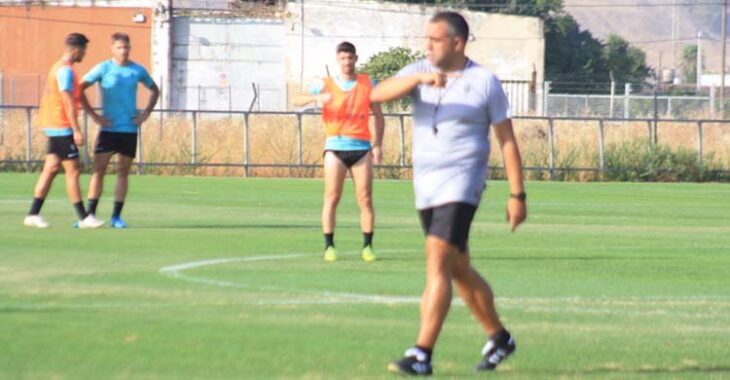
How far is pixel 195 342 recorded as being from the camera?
1024 cm

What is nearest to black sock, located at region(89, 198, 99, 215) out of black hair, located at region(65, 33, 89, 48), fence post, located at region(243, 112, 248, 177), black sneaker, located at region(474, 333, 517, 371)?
black hair, located at region(65, 33, 89, 48)

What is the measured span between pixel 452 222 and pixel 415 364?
80 cm

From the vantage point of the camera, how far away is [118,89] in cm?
1883

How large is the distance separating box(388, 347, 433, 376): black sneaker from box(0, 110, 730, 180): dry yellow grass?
87.9 ft

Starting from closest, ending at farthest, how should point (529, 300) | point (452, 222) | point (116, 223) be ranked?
1. point (452, 222)
2. point (529, 300)
3. point (116, 223)

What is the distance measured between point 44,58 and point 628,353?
69954mm

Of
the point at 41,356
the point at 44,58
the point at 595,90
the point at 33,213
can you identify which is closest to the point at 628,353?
the point at 41,356

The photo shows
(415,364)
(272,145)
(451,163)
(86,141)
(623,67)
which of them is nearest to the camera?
(415,364)

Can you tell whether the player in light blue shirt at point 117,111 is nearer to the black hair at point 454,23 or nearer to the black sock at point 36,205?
the black sock at point 36,205

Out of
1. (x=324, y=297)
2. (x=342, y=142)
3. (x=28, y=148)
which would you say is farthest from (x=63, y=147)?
(x=28, y=148)

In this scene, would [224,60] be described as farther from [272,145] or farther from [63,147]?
[63,147]

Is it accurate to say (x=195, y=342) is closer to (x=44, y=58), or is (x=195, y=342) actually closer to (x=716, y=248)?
(x=716, y=248)

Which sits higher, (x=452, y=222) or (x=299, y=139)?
(x=299, y=139)

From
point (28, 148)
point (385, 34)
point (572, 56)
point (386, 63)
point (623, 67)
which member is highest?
point (572, 56)
